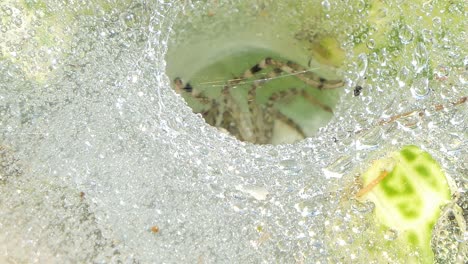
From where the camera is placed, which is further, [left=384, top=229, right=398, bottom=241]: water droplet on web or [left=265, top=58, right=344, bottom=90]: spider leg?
[left=265, top=58, right=344, bottom=90]: spider leg

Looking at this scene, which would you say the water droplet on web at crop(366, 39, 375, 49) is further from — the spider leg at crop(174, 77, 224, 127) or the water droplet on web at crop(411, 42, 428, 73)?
the spider leg at crop(174, 77, 224, 127)

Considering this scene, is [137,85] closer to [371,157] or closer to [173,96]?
[173,96]

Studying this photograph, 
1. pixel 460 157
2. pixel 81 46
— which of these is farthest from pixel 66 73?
pixel 460 157

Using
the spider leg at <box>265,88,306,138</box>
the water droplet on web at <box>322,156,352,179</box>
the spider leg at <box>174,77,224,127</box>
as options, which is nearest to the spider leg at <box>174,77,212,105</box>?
the spider leg at <box>174,77,224,127</box>

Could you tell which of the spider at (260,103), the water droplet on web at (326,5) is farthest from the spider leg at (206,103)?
the water droplet on web at (326,5)

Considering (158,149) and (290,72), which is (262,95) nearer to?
(290,72)

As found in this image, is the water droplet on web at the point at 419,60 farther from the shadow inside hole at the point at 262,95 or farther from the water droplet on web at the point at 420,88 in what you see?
the shadow inside hole at the point at 262,95
